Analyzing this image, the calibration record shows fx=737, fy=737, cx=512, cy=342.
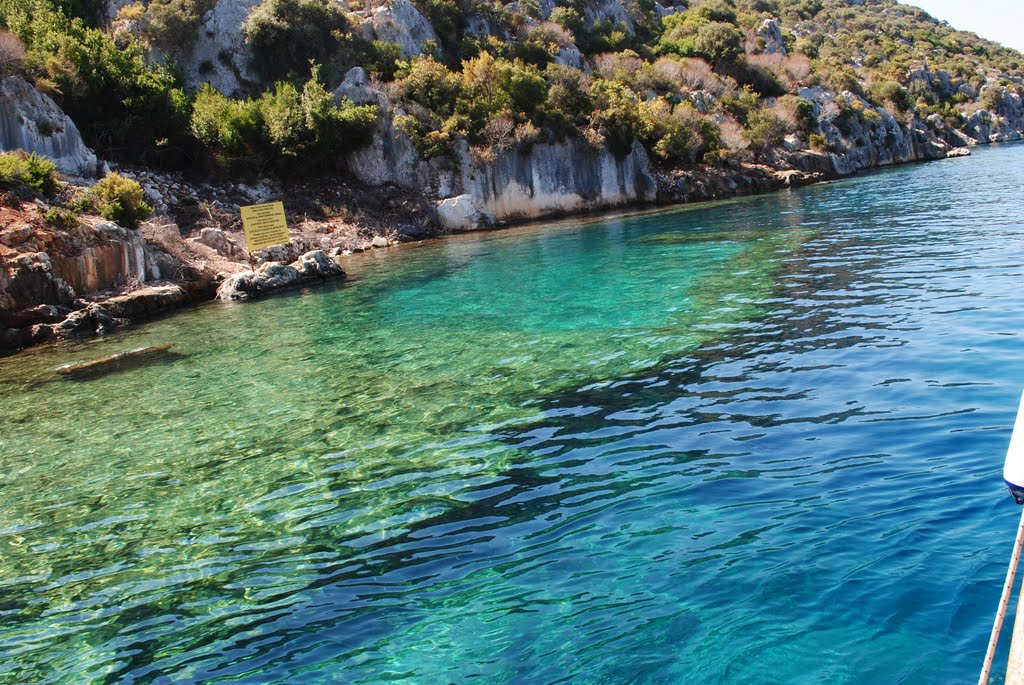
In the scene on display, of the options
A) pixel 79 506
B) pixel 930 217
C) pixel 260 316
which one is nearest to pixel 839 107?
pixel 930 217

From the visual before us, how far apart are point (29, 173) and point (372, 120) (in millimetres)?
21950

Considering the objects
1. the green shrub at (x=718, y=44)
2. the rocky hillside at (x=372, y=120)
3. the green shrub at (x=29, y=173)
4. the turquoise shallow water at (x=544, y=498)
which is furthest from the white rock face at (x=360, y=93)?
the green shrub at (x=718, y=44)

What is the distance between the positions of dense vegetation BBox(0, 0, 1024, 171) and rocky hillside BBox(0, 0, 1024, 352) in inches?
5.5

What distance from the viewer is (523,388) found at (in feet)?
38.1

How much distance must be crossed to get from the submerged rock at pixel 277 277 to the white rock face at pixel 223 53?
82.3 feet

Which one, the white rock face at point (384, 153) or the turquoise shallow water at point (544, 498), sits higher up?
the white rock face at point (384, 153)

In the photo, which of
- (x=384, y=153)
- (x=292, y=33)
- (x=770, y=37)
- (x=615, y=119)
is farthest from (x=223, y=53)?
(x=770, y=37)

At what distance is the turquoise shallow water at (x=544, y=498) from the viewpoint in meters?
5.36

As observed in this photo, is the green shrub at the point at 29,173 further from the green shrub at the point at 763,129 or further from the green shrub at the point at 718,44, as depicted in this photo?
the green shrub at the point at 718,44

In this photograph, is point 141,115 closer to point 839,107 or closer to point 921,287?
point 921,287

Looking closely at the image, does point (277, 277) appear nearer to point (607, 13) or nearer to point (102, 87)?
point (102, 87)

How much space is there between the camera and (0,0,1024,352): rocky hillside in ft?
96.5

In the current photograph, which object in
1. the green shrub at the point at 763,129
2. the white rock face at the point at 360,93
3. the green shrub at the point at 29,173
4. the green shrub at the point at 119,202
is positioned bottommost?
the green shrub at the point at 119,202

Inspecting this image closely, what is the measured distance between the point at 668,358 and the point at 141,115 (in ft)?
111
